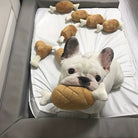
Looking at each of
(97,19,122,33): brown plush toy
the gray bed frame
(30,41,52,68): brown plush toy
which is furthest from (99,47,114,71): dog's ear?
(97,19,122,33): brown plush toy

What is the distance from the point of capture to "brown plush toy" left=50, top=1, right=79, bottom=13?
4.90 feet

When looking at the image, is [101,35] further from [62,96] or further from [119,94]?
[62,96]

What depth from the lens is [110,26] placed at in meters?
1.33

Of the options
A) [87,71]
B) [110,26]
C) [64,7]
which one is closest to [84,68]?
[87,71]

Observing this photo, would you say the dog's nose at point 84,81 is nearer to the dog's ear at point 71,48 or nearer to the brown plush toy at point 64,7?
the dog's ear at point 71,48

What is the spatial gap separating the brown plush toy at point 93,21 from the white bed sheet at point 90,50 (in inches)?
1.5

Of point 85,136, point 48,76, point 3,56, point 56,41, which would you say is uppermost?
point 56,41

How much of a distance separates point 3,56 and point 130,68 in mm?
769

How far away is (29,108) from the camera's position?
3.28 feet

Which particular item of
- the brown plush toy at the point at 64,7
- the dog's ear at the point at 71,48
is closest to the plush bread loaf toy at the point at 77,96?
the dog's ear at the point at 71,48

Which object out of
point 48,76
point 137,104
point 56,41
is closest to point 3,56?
point 48,76

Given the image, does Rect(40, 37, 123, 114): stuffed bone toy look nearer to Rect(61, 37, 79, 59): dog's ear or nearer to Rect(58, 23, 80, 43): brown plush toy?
Rect(61, 37, 79, 59): dog's ear

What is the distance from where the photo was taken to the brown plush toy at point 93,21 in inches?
53.8

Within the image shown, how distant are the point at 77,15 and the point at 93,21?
0.15 meters
